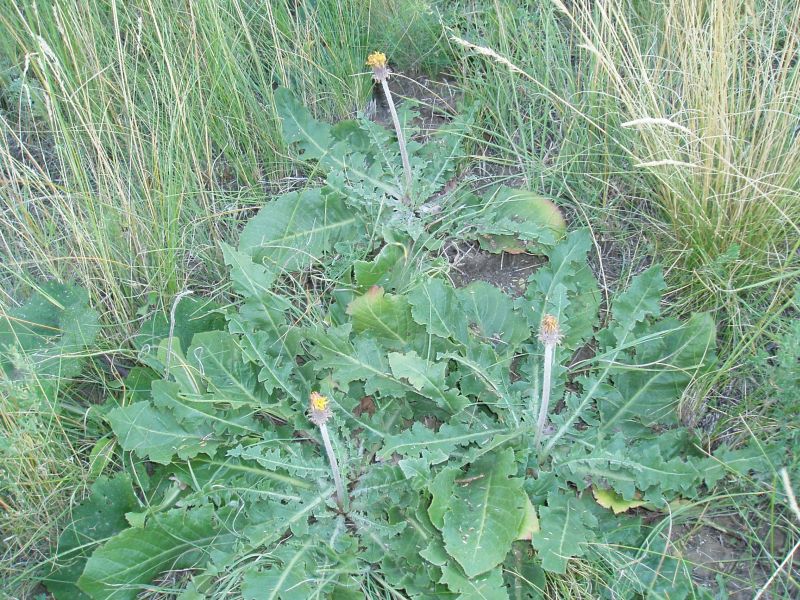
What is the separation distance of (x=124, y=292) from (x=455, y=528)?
152cm

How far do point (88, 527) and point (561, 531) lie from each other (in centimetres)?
140

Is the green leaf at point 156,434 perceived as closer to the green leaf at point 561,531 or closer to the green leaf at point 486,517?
the green leaf at point 486,517

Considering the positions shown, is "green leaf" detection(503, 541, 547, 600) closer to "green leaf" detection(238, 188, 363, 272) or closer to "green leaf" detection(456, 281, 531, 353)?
"green leaf" detection(456, 281, 531, 353)

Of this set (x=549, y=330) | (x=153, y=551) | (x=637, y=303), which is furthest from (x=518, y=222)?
(x=153, y=551)

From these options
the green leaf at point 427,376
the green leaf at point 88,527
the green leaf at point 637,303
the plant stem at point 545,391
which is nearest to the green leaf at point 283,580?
the green leaf at point 88,527

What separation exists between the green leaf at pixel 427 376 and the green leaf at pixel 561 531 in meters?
0.40

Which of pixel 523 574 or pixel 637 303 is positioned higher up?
pixel 637 303

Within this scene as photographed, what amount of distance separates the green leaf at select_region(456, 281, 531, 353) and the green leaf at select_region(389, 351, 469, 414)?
0.29 m

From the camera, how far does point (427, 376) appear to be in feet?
7.20

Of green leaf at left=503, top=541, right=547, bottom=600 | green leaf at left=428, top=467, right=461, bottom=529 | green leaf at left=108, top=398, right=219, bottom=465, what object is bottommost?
green leaf at left=503, top=541, right=547, bottom=600

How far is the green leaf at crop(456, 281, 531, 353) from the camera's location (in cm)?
242

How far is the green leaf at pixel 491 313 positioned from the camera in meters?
2.42

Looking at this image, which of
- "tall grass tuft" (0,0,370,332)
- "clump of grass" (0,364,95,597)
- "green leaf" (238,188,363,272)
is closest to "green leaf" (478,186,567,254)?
"green leaf" (238,188,363,272)

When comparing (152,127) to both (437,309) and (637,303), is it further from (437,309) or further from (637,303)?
(637,303)
